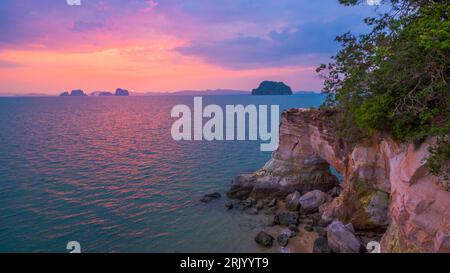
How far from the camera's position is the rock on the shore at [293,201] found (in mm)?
23078

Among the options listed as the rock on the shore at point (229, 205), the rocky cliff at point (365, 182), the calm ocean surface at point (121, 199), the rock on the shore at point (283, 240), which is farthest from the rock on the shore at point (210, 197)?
the rock on the shore at point (283, 240)

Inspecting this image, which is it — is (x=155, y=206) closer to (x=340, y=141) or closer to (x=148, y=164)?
(x=148, y=164)

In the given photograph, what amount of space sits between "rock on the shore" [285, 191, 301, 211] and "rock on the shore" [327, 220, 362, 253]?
600 cm

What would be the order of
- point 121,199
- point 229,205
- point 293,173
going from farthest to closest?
point 293,173, point 121,199, point 229,205

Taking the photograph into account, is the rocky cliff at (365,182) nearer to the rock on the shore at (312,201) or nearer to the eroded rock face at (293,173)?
the eroded rock face at (293,173)

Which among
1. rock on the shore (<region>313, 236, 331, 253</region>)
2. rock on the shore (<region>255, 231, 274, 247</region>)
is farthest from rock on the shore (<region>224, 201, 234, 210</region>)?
rock on the shore (<region>313, 236, 331, 253</region>)

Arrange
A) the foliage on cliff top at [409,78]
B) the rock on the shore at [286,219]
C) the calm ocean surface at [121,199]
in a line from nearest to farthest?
the foliage on cliff top at [409,78] → the calm ocean surface at [121,199] → the rock on the shore at [286,219]

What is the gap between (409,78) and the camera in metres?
9.99

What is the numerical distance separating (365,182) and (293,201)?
281 inches

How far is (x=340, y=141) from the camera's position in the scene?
2194cm

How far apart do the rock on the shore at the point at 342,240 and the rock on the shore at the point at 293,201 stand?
6.00 meters

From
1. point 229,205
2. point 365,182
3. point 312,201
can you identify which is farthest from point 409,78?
point 229,205

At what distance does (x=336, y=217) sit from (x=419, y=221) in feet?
31.6

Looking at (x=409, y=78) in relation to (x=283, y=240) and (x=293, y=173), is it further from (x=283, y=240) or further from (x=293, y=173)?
(x=293, y=173)
